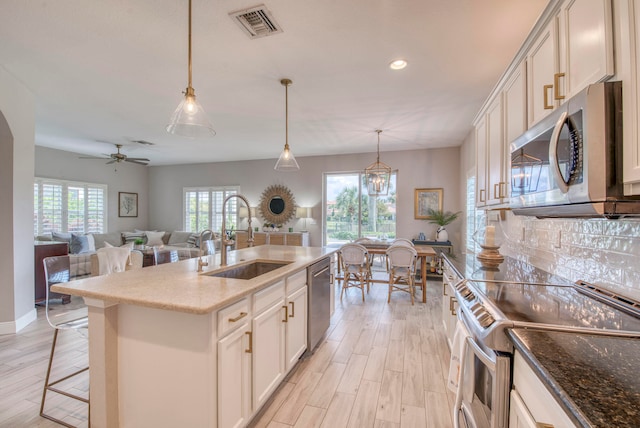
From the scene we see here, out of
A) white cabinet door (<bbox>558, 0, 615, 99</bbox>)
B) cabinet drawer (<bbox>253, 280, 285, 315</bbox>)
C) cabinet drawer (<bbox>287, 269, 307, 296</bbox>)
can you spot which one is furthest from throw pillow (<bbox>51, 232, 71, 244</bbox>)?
white cabinet door (<bbox>558, 0, 615, 99</bbox>)

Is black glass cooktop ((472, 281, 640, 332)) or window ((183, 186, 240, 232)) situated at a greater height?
Result: window ((183, 186, 240, 232))

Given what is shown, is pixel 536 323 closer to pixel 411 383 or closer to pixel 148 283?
pixel 411 383

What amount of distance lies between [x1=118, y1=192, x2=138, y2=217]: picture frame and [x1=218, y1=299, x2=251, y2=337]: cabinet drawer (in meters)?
7.64

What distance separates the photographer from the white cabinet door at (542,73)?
1.46 m

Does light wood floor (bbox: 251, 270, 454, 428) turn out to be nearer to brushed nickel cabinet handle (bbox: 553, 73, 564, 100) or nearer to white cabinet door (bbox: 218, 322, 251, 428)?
white cabinet door (bbox: 218, 322, 251, 428)

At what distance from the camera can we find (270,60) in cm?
252

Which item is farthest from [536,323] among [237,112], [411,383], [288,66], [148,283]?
[237,112]

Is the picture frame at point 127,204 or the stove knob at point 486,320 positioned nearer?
the stove knob at point 486,320

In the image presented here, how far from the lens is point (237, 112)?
3875 mm

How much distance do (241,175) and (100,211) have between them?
3.53m

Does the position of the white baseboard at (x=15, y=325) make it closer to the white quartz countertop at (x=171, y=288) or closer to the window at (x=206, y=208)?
the white quartz countertop at (x=171, y=288)

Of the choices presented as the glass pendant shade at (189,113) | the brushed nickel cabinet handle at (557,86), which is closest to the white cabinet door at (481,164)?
the brushed nickel cabinet handle at (557,86)

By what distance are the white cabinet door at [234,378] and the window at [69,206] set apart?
6707 mm

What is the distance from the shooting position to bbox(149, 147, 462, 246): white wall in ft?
19.6
